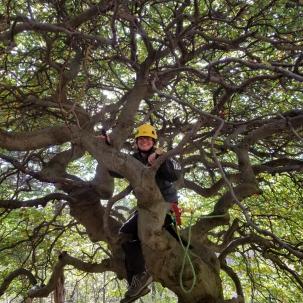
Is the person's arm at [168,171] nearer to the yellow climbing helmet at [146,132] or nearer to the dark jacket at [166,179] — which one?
the dark jacket at [166,179]

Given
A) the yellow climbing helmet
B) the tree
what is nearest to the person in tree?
the yellow climbing helmet

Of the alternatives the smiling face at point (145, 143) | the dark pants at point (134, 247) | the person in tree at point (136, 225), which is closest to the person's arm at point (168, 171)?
the person in tree at point (136, 225)

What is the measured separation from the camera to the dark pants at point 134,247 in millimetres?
3694

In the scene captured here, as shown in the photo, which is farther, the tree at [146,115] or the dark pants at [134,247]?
the dark pants at [134,247]

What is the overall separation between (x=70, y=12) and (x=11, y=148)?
1.64m

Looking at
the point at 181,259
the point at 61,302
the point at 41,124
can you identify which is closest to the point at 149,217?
the point at 181,259

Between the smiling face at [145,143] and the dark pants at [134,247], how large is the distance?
602mm

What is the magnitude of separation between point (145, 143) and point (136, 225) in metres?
0.74

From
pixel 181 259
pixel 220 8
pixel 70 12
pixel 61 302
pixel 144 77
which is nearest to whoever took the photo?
pixel 181 259

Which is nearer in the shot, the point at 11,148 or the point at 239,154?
the point at 11,148

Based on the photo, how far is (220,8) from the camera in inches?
185

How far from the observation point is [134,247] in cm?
377

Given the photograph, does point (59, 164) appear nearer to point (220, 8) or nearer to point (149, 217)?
point (149, 217)

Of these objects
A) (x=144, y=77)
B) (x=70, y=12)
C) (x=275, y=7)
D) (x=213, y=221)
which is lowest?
(x=213, y=221)
